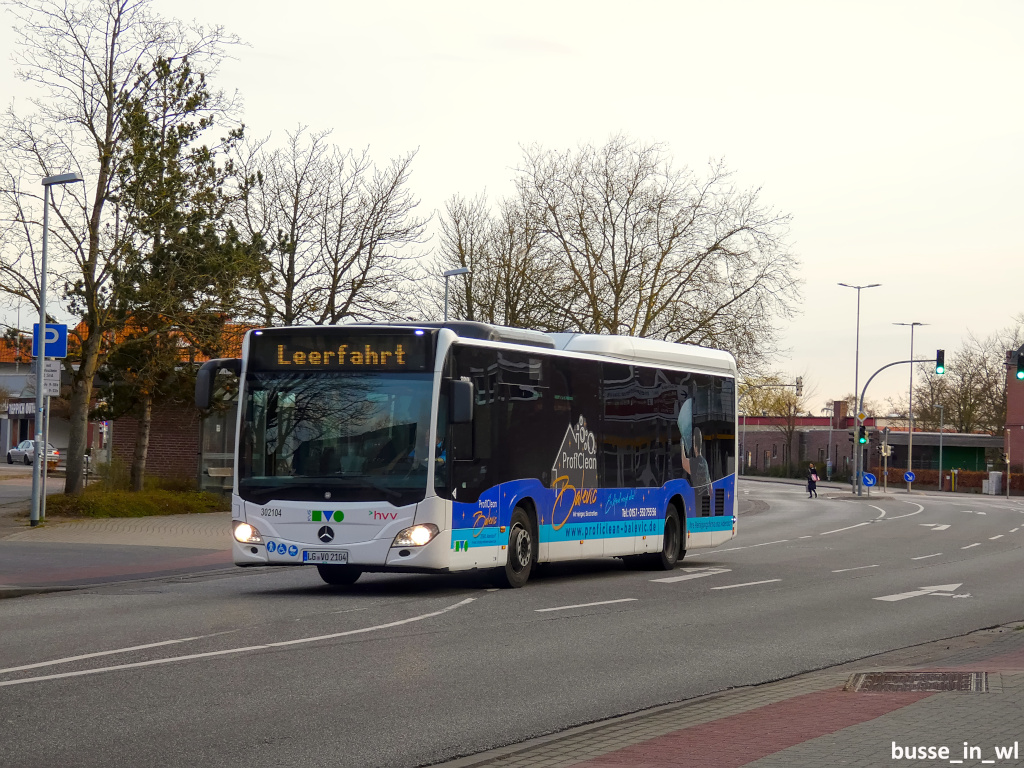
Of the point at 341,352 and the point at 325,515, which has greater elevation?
the point at 341,352

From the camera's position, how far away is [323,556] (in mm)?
14148

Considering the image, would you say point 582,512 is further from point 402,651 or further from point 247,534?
point 402,651

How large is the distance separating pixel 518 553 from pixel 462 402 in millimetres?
2532

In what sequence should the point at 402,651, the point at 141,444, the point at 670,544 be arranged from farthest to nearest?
the point at 141,444, the point at 670,544, the point at 402,651

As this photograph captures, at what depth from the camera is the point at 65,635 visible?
1090 centimetres

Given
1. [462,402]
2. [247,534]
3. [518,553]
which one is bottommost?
[518,553]

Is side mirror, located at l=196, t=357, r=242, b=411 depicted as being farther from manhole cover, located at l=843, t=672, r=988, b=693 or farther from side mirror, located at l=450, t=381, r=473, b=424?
manhole cover, located at l=843, t=672, r=988, b=693

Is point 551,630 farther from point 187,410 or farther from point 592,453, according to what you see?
point 187,410

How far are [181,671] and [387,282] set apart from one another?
27605 mm

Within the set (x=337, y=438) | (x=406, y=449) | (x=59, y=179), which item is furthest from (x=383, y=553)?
(x=59, y=179)

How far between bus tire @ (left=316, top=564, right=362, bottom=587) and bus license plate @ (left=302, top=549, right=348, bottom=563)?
5.13 ft

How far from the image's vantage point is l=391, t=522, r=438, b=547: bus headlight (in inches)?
551

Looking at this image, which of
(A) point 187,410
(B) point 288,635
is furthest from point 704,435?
(A) point 187,410

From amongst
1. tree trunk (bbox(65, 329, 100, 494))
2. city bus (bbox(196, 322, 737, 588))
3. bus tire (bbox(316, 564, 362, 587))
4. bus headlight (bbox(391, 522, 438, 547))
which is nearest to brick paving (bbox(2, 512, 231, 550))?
tree trunk (bbox(65, 329, 100, 494))
